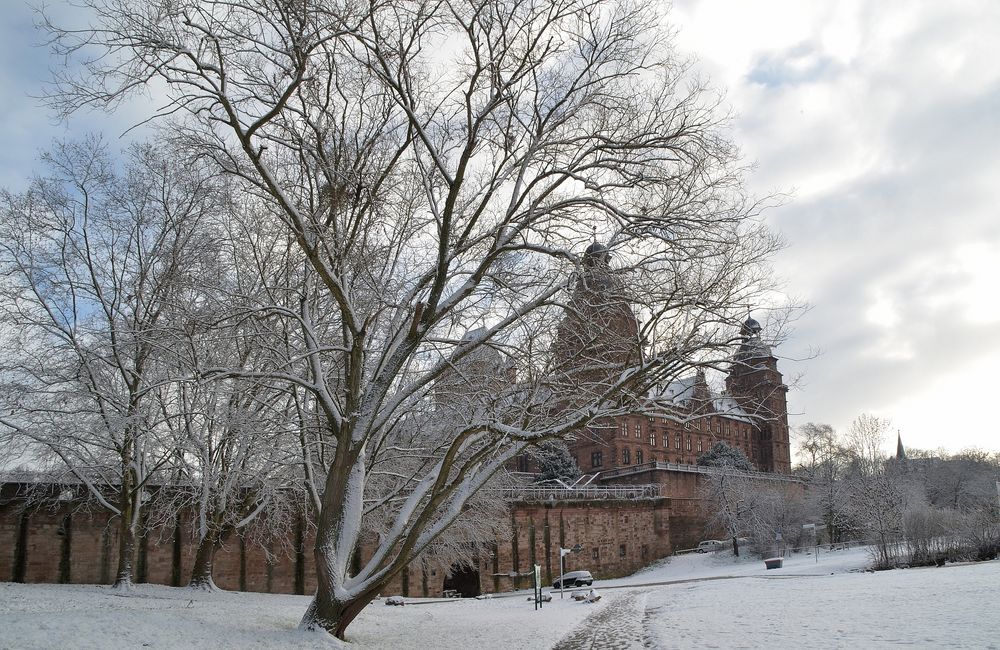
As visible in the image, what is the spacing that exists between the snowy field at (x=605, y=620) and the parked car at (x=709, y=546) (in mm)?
24708

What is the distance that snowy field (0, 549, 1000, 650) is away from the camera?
32.7 ft

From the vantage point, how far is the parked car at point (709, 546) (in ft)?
156

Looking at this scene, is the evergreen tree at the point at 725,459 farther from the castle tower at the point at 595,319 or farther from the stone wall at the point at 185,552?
the castle tower at the point at 595,319

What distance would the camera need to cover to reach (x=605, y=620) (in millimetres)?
18203

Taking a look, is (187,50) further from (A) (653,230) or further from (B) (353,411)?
(A) (653,230)

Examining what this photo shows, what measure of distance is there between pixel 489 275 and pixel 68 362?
13.8 metres

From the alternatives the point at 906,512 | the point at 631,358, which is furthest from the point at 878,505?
the point at 631,358

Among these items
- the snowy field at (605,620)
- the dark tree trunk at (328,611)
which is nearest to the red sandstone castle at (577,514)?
the snowy field at (605,620)

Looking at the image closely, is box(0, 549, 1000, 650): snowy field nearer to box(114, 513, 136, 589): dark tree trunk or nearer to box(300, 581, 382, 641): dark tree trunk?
box(300, 581, 382, 641): dark tree trunk

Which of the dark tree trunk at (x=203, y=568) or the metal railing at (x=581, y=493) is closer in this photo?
the dark tree trunk at (x=203, y=568)

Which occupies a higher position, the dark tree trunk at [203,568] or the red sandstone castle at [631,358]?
the red sandstone castle at [631,358]

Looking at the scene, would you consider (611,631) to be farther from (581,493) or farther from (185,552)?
(581,493)

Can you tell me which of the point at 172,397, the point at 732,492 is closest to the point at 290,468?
the point at 172,397

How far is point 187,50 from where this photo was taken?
1005cm
